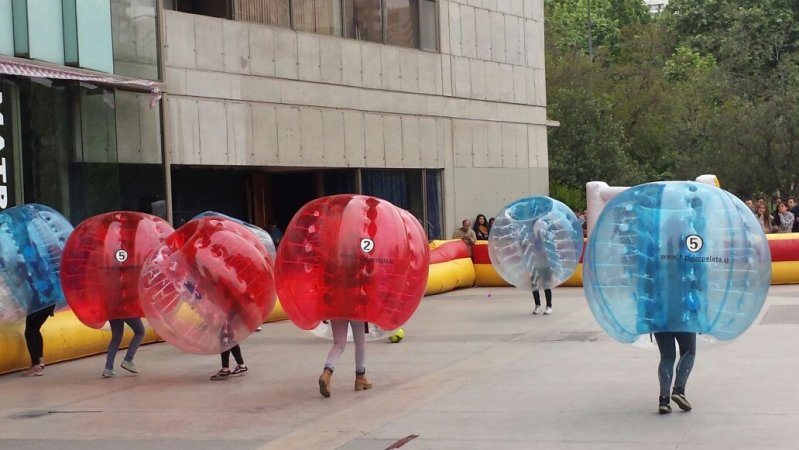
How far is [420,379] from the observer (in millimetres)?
11461

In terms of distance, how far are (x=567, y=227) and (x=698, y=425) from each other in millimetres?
8396

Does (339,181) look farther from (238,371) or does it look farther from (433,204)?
(238,371)

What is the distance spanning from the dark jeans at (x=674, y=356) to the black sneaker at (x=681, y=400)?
0.04 meters

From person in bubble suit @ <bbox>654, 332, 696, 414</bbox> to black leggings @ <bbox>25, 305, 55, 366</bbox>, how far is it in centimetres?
673

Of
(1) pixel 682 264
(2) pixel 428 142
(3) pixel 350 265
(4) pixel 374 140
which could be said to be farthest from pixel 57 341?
(2) pixel 428 142

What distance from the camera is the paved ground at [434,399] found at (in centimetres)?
842

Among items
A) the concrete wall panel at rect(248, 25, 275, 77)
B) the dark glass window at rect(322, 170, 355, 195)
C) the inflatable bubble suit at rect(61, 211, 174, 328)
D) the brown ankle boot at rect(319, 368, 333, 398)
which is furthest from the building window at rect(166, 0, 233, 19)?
the brown ankle boot at rect(319, 368, 333, 398)

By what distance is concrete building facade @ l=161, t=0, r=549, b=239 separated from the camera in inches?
886

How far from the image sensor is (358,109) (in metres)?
26.5

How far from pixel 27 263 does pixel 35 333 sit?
0.96 meters

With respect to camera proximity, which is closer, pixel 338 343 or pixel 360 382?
pixel 338 343

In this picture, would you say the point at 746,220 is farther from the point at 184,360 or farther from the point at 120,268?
the point at 184,360

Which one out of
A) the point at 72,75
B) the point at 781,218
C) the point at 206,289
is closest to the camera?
the point at 206,289

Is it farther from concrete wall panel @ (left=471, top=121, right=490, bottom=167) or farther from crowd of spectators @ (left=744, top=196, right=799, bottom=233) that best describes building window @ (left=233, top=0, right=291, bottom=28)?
crowd of spectators @ (left=744, top=196, right=799, bottom=233)
